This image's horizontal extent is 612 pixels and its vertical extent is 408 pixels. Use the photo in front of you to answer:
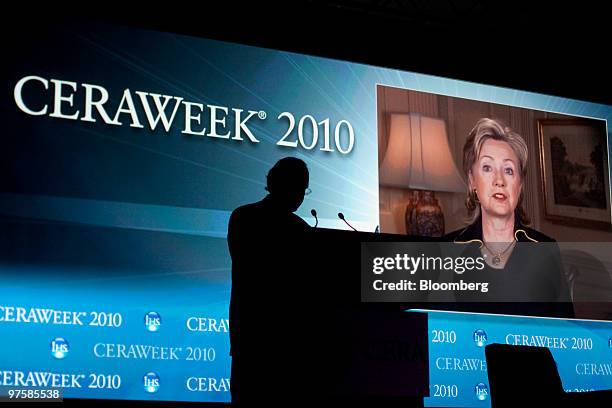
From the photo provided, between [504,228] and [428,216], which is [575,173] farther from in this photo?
A: [428,216]

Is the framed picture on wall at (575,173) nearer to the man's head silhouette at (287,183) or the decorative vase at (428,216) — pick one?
the decorative vase at (428,216)

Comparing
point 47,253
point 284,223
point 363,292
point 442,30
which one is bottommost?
point 363,292

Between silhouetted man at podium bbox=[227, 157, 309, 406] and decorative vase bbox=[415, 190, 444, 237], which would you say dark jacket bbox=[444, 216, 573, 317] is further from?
silhouetted man at podium bbox=[227, 157, 309, 406]

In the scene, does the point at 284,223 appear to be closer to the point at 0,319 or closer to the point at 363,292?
the point at 363,292

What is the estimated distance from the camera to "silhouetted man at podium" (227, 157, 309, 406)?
7.76 feet

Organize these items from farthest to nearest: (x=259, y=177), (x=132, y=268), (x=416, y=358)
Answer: (x=259, y=177)
(x=132, y=268)
(x=416, y=358)

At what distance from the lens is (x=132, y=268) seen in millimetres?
4133

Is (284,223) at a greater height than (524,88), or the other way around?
(524,88)

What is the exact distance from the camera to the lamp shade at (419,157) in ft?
16.1

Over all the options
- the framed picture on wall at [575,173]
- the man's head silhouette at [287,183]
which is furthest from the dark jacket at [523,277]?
the man's head silhouette at [287,183]

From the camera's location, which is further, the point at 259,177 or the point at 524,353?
the point at 259,177

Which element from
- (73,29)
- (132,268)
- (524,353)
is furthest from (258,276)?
(73,29)

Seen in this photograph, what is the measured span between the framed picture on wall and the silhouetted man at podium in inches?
121

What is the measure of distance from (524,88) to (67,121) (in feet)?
9.64
